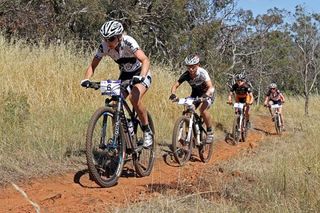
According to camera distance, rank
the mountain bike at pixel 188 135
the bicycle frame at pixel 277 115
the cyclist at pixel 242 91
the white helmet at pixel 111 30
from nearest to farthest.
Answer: the white helmet at pixel 111 30 → the mountain bike at pixel 188 135 → the cyclist at pixel 242 91 → the bicycle frame at pixel 277 115

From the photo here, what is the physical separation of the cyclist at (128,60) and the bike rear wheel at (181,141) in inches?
60.1

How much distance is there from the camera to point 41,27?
588 inches

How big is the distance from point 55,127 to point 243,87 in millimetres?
7500

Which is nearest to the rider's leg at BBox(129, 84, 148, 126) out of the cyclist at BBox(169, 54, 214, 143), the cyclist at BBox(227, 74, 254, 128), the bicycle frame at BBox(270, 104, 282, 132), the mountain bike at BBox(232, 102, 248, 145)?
the cyclist at BBox(169, 54, 214, 143)

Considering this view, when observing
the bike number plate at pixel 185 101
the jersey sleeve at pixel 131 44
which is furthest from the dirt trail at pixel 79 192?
the jersey sleeve at pixel 131 44

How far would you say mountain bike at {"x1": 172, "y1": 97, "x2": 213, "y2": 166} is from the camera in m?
8.88

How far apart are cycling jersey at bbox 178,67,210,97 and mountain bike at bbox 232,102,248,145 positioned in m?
3.57

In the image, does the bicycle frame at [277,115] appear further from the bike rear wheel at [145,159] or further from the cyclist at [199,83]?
the bike rear wheel at [145,159]

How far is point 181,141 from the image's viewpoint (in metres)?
9.16

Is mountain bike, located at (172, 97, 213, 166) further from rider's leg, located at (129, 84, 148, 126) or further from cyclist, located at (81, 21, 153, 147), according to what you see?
rider's leg, located at (129, 84, 148, 126)

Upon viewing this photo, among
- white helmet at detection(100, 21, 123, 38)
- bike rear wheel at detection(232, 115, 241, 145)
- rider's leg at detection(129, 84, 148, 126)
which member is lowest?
bike rear wheel at detection(232, 115, 241, 145)

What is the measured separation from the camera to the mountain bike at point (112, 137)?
6219 millimetres

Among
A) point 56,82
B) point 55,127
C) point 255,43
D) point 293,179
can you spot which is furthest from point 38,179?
point 255,43

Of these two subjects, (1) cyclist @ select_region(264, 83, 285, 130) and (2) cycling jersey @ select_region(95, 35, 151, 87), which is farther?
(1) cyclist @ select_region(264, 83, 285, 130)
